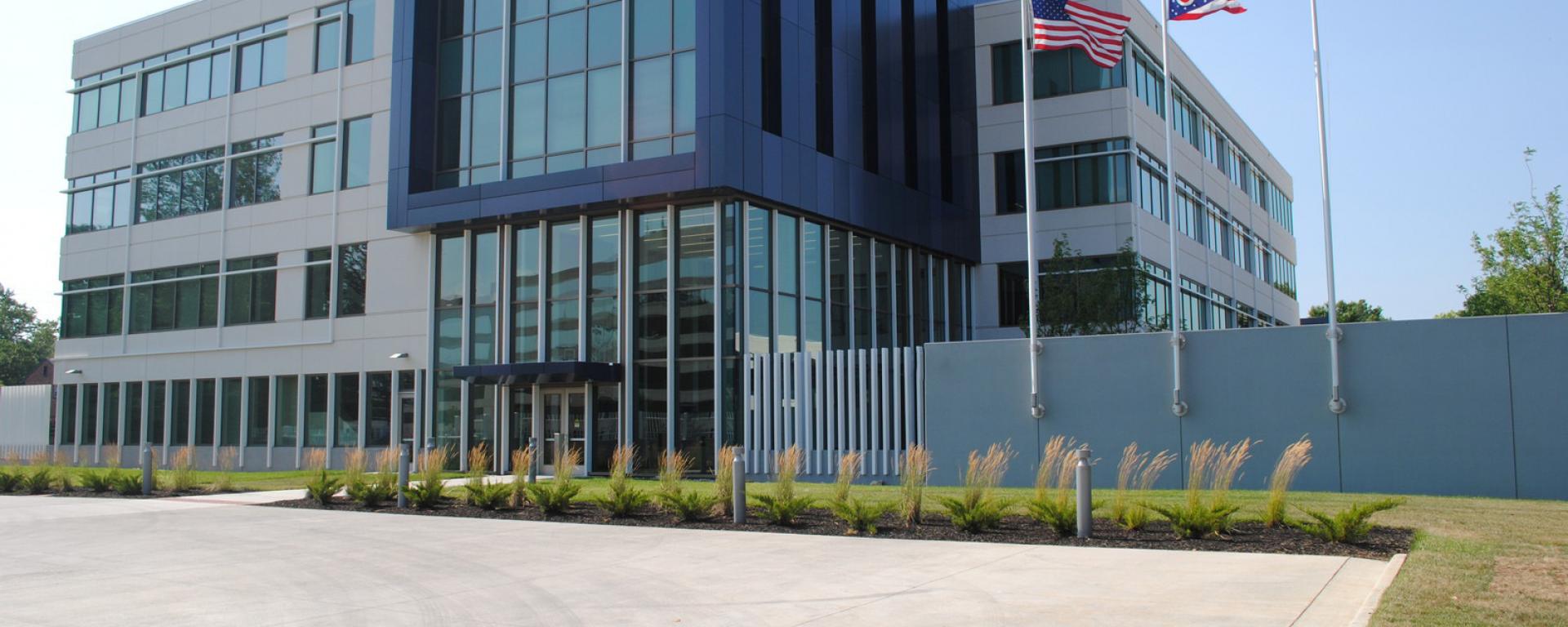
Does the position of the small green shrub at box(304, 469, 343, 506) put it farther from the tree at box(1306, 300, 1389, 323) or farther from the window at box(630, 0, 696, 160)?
the tree at box(1306, 300, 1389, 323)

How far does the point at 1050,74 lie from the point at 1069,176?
3.05m

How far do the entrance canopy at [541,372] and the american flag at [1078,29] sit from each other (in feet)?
38.1

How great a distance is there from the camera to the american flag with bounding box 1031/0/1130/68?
20.1 m

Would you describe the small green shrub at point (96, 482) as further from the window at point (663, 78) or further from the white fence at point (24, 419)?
the white fence at point (24, 419)

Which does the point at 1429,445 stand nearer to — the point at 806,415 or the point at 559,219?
the point at 806,415

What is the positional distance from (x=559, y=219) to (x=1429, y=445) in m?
18.6

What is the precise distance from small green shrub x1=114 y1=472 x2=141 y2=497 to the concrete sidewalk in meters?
8.53

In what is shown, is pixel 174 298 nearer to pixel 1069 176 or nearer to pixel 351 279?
pixel 351 279

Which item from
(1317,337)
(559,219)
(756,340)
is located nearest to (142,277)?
(559,219)

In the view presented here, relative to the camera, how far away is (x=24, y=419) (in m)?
40.4

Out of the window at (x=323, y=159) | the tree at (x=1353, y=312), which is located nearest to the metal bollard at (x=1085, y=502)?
the window at (x=323, y=159)

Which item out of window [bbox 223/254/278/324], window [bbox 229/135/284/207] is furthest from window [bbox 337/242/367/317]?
window [bbox 229/135/284/207]

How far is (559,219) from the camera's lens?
1080 inches

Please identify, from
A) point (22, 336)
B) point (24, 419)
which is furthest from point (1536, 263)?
point (22, 336)
